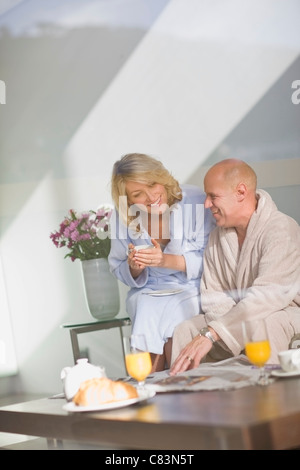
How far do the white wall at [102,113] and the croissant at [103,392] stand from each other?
119cm

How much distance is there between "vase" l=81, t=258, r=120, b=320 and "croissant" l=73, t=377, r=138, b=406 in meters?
1.30

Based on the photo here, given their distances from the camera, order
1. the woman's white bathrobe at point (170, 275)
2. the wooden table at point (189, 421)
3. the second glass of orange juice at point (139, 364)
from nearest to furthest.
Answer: the wooden table at point (189, 421)
the second glass of orange juice at point (139, 364)
the woman's white bathrobe at point (170, 275)

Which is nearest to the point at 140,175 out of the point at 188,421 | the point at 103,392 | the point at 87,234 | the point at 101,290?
the point at 87,234

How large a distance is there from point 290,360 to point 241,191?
88 cm

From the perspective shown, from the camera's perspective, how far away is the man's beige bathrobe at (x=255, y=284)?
232 cm

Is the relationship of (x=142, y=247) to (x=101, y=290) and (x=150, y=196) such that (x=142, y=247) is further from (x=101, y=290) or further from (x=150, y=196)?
(x=101, y=290)

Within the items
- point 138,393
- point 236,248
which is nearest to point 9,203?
point 236,248

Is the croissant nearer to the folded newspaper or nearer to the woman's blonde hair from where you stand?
the folded newspaper

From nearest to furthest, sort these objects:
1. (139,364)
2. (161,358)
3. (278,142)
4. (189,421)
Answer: (189,421) → (139,364) → (161,358) → (278,142)

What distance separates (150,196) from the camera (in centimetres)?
285

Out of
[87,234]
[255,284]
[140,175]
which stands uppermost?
[140,175]

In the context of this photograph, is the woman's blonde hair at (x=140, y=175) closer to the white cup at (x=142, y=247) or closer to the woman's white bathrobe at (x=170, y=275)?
the woman's white bathrobe at (x=170, y=275)

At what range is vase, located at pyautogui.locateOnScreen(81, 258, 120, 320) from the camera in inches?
119

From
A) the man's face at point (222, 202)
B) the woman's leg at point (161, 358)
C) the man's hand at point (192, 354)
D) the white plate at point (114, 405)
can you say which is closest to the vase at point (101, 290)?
the woman's leg at point (161, 358)
